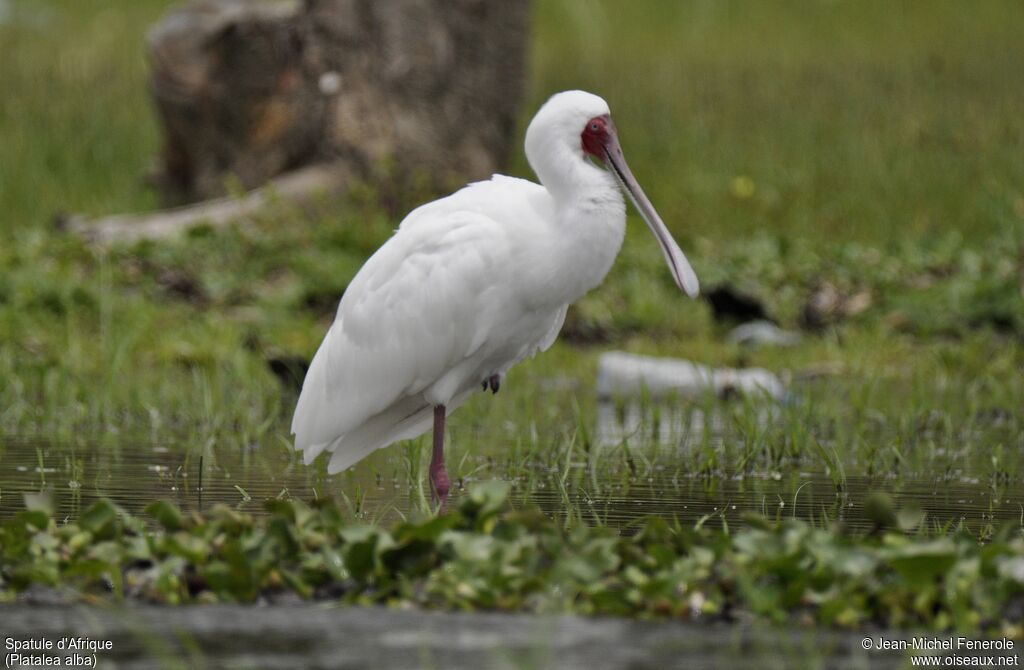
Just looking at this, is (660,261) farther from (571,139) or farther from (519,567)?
(519,567)

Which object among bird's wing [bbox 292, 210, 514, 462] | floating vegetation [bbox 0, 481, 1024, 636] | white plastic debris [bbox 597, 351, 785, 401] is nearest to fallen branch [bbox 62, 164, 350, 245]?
white plastic debris [bbox 597, 351, 785, 401]

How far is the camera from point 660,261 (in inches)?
502

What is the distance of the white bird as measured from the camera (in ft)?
18.4

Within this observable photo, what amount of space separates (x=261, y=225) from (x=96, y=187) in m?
3.77

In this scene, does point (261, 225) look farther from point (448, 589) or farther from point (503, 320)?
point (448, 589)

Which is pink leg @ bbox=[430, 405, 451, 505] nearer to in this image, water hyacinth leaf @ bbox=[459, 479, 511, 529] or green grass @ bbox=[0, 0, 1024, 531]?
green grass @ bbox=[0, 0, 1024, 531]

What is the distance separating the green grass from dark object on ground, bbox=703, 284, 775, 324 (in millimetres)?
294

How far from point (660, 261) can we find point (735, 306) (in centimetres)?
105

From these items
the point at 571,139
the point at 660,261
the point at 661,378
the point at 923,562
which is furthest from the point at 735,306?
the point at 923,562

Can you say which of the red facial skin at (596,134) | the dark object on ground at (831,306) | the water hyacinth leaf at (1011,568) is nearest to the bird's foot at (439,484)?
the red facial skin at (596,134)

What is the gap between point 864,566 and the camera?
155 inches

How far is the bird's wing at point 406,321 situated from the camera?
18.9ft

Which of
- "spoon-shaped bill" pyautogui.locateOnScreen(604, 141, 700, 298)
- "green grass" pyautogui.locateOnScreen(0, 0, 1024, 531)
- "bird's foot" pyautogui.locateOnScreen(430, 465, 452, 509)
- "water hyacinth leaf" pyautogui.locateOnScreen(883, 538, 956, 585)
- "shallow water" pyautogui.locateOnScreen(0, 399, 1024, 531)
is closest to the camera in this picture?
"water hyacinth leaf" pyautogui.locateOnScreen(883, 538, 956, 585)

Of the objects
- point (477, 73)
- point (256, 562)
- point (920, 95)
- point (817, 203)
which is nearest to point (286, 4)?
point (477, 73)
